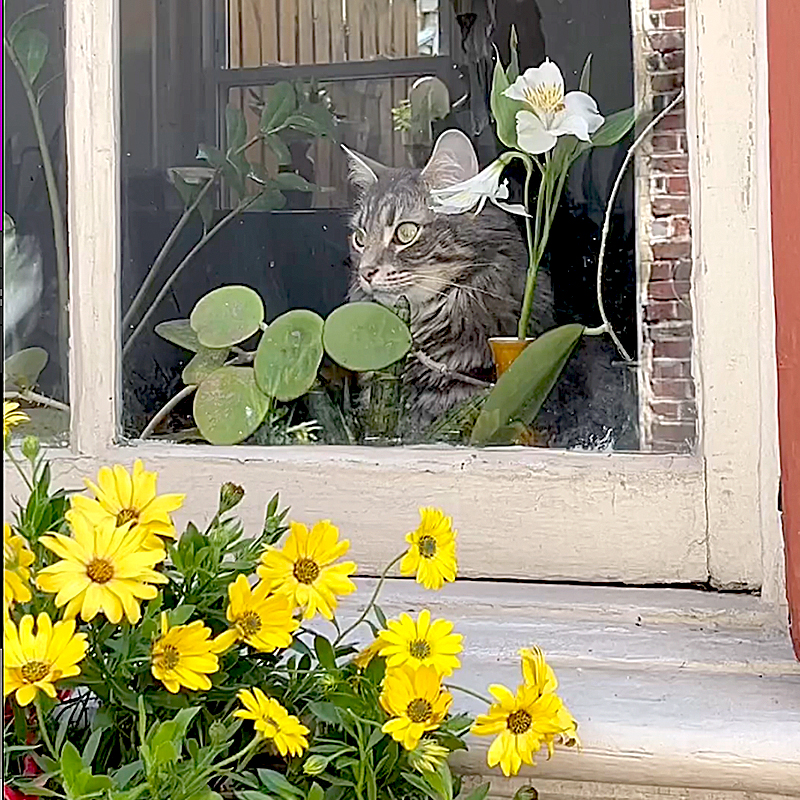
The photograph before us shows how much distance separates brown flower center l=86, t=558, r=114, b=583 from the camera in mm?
550

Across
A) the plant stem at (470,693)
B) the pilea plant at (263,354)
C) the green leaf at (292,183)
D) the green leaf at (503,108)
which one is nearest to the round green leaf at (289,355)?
the pilea plant at (263,354)

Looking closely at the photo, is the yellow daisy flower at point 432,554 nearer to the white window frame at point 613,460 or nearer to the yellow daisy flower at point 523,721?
the yellow daisy flower at point 523,721

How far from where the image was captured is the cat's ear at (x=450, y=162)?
3.10 feet

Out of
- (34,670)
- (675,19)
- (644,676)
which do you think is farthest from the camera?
(675,19)

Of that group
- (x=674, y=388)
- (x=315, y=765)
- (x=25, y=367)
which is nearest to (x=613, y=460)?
(x=674, y=388)

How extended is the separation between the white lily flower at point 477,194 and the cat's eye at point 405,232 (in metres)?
0.03

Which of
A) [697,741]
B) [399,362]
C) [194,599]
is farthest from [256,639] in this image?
[399,362]

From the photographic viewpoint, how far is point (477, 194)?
94 cm

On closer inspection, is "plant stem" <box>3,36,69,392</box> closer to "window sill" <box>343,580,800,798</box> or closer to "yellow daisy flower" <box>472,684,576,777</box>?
"window sill" <box>343,580,800,798</box>

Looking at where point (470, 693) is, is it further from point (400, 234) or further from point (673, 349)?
point (400, 234)

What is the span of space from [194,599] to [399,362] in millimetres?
375

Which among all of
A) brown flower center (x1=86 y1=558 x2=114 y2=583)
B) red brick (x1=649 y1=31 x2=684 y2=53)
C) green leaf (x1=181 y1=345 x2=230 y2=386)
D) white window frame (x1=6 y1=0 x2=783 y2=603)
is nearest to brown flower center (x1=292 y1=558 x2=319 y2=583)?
brown flower center (x1=86 y1=558 x2=114 y2=583)

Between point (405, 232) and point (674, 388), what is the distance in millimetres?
264

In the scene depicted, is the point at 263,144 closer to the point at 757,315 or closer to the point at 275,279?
the point at 275,279
